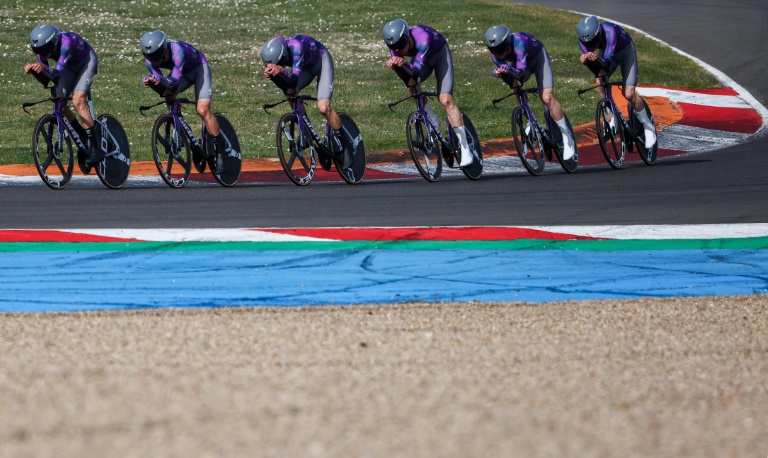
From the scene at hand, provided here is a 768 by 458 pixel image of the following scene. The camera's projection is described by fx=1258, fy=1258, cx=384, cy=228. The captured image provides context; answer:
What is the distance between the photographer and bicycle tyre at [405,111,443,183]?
11148mm

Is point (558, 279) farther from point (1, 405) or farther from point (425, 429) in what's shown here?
point (1, 405)

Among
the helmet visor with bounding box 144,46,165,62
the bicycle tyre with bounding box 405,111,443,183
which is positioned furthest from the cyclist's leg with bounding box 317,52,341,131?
the helmet visor with bounding box 144,46,165,62

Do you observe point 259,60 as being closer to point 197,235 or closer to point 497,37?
point 497,37

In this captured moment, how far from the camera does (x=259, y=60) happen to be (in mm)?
21891

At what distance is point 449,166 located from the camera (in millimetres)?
11594

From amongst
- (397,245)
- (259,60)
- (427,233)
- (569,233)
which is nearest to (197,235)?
(397,245)

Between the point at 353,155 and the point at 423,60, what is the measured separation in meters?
1.05

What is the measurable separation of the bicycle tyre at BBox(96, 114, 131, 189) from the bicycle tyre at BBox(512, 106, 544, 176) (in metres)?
3.54

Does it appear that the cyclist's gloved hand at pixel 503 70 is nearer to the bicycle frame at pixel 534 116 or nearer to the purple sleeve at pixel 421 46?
the bicycle frame at pixel 534 116

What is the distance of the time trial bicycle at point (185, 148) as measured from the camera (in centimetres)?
1081

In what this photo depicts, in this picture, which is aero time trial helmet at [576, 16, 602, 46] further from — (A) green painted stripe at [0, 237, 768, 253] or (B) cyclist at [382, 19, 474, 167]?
(A) green painted stripe at [0, 237, 768, 253]

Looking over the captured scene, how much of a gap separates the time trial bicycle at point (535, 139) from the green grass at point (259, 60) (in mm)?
2163

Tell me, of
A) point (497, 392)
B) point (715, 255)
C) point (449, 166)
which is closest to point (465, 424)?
point (497, 392)

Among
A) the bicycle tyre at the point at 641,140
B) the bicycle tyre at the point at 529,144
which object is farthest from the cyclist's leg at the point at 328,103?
the bicycle tyre at the point at 641,140
